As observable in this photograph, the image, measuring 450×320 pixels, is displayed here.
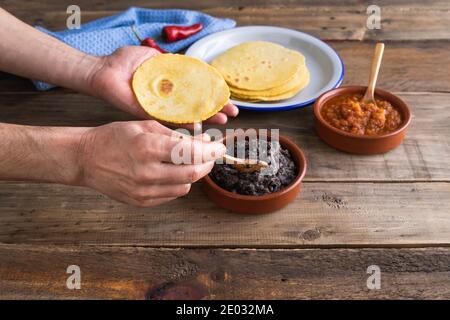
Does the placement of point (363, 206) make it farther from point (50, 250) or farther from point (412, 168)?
point (50, 250)

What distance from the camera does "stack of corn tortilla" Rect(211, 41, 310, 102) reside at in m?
2.16

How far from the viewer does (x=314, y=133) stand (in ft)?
6.81

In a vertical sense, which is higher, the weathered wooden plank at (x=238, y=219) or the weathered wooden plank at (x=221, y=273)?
the weathered wooden plank at (x=238, y=219)

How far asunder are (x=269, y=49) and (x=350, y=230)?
0.99m

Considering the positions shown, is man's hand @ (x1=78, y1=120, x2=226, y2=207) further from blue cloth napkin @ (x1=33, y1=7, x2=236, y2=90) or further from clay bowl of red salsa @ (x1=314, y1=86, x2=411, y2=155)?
blue cloth napkin @ (x1=33, y1=7, x2=236, y2=90)

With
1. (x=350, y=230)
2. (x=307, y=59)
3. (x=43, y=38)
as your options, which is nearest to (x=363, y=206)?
(x=350, y=230)

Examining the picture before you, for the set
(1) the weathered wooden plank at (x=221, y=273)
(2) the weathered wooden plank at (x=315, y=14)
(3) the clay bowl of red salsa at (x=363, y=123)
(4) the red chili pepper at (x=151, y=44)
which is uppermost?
(2) the weathered wooden plank at (x=315, y=14)

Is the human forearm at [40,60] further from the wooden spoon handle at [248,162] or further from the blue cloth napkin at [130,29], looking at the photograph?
the wooden spoon handle at [248,162]

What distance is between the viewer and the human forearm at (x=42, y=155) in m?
1.61

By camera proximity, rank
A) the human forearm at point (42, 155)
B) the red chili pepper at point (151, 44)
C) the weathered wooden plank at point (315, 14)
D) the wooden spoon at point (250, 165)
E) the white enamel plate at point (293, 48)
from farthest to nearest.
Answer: the weathered wooden plank at point (315, 14), the red chili pepper at point (151, 44), the white enamel plate at point (293, 48), the wooden spoon at point (250, 165), the human forearm at point (42, 155)

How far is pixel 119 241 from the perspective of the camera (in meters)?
1.65

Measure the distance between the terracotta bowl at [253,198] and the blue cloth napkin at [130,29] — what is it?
92cm

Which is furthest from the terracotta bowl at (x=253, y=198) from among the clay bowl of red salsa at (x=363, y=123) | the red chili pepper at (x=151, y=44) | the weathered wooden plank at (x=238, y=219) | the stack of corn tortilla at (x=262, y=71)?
the red chili pepper at (x=151, y=44)

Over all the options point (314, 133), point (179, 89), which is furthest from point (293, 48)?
point (179, 89)
